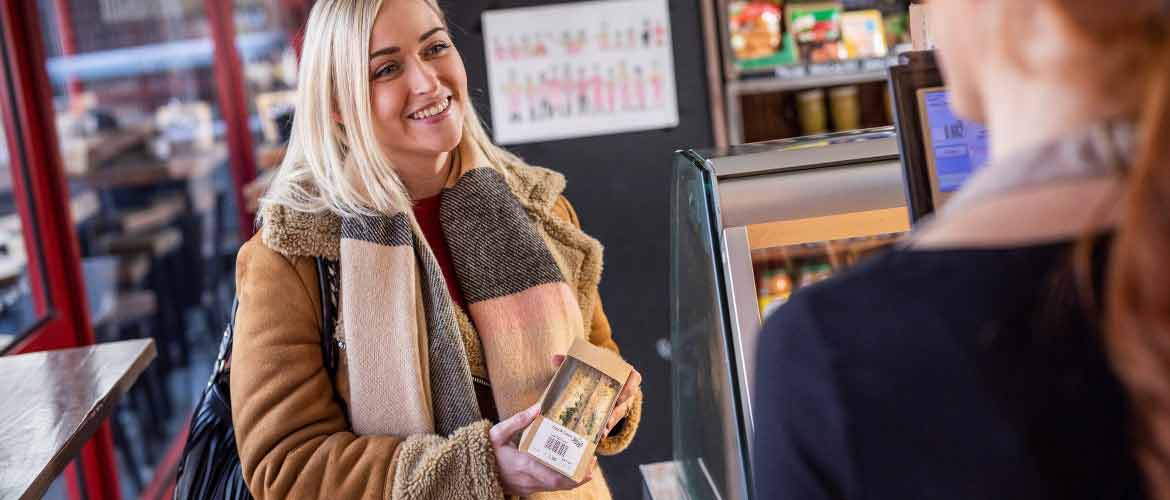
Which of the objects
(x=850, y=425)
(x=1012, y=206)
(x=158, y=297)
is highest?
(x=1012, y=206)

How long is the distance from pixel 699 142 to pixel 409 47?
2.01 m

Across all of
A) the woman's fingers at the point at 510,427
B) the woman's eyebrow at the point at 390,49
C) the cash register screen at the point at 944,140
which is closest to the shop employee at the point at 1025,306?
the cash register screen at the point at 944,140

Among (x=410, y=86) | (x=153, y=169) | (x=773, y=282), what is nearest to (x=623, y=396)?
(x=410, y=86)

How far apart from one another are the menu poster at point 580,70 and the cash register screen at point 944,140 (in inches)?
95.5

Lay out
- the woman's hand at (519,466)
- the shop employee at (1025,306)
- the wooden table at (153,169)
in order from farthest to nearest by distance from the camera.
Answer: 1. the wooden table at (153,169)
2. the woman's hand at (519,466)
3. the shop employee at (1025,306)

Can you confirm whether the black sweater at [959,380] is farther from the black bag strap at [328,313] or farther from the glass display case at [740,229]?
the black bag strap at [328,313]

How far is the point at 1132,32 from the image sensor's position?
701mm

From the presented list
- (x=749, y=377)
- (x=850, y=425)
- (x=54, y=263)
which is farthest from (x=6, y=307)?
(x=850, y=425)

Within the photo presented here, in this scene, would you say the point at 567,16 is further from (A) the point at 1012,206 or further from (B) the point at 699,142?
(A) the point at 1012,206

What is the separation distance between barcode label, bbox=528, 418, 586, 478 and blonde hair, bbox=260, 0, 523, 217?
0.50 meters

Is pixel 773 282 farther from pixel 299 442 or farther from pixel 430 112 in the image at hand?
pixel 299 442

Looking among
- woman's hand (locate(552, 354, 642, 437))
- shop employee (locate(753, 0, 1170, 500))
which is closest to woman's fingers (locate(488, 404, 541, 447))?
woman's hand (locate(552, 354, 642, 437))

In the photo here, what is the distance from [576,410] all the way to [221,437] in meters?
0.61

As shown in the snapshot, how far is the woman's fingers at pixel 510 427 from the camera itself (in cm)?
171
